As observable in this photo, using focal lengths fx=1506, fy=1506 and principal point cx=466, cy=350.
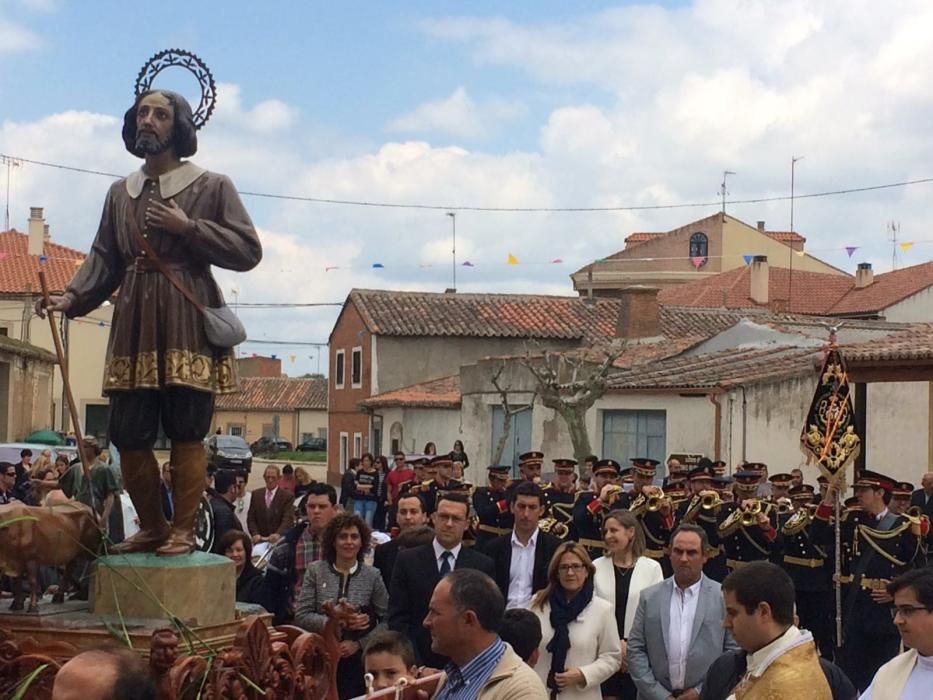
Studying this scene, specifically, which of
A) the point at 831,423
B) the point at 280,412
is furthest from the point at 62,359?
the point at 280,412

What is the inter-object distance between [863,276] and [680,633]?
4742 cm

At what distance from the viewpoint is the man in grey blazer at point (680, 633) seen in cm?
769

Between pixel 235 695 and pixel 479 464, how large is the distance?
3310cm

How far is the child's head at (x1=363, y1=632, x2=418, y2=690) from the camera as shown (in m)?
5.82

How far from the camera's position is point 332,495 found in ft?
29.0

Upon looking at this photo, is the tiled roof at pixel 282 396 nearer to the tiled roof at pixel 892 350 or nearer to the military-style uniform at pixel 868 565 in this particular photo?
the tiled roof at pixel 892 350

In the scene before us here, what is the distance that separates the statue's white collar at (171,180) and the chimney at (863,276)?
49.7m

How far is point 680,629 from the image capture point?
25.5 feet

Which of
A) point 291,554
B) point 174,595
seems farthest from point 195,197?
point 291,554

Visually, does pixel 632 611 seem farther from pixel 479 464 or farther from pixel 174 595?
pixel 479 464

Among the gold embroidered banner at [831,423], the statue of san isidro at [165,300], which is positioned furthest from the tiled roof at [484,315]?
the statue of san isidro at [165,300]

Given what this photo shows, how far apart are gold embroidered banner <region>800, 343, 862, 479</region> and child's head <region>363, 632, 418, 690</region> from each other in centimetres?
821

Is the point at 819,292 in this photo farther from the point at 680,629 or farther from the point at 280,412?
the point at 680,629

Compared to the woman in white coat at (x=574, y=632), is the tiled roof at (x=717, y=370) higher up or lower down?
higher up
